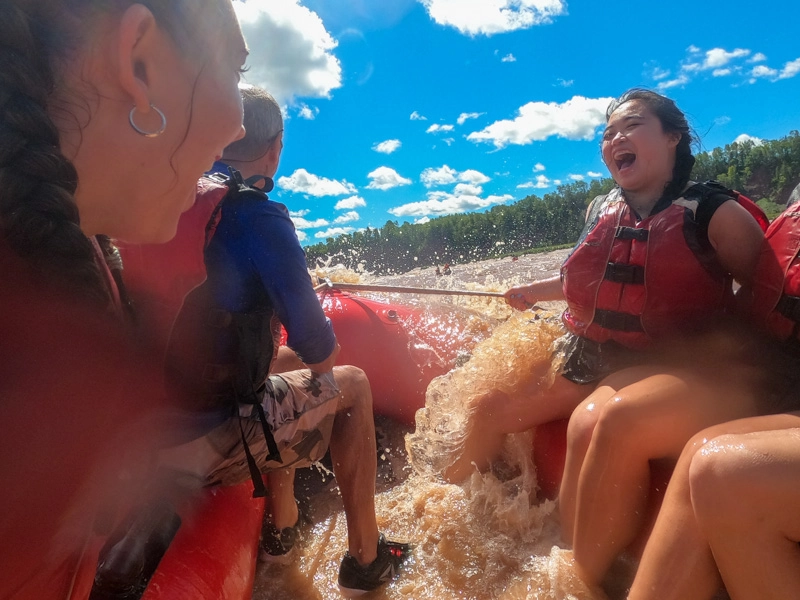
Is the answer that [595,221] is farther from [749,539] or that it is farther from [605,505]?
[749,539]

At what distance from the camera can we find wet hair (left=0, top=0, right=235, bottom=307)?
0.57 m

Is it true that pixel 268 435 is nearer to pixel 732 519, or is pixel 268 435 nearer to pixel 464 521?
pixel 464 521

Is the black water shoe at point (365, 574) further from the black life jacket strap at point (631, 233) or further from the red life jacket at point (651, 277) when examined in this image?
the black life jacket strap at point (631, 233)

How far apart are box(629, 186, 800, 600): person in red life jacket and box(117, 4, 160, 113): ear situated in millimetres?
1360

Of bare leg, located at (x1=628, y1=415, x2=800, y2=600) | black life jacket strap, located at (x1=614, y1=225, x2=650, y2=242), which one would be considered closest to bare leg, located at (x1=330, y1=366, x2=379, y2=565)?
bare leg, located at (x1=628, y1=415, x2=800, y2=600)

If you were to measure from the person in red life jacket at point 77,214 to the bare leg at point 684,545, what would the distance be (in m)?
1.21

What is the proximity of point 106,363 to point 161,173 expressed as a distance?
0.31m

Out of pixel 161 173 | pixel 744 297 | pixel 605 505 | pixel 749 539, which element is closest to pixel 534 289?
pixel 744 297

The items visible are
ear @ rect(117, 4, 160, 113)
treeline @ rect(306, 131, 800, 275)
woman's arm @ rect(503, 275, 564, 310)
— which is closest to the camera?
ear @ rect(117, 4, 160, 113)

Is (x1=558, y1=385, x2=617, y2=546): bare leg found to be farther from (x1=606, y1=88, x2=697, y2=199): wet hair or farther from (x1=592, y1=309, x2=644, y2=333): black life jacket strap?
(x1=606, y1=88, x2=697, y2=199): wet hair

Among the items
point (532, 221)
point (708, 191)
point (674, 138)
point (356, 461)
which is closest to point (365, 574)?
point (356, 461)

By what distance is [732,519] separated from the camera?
1.12 metres

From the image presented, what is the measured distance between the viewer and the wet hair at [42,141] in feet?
1.87

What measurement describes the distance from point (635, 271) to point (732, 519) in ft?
Result: 3.58
